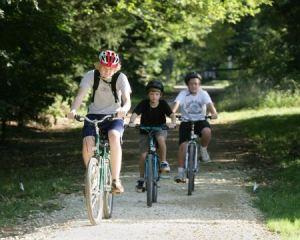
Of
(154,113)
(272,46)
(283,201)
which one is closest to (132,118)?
(154,113)

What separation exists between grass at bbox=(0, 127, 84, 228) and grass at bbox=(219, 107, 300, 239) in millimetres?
3309

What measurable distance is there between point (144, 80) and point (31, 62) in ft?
92.4

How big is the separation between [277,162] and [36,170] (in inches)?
211

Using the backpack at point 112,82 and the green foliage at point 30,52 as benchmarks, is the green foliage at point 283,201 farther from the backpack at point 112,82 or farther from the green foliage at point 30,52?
the green foliage at point 30,52

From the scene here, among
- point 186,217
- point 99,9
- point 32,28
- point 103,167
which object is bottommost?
point 186,217

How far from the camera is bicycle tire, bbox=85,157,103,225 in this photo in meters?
7.86

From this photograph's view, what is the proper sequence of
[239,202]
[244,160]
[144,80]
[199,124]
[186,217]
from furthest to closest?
[144,80], [244,160], [199,124], [239,202], [186,217]

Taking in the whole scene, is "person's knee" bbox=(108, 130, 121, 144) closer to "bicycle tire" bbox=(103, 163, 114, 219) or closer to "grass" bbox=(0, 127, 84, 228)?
"bicycle tire" bbox=(103, 163, 114, 219)

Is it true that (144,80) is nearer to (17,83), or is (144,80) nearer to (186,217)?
(17,83)

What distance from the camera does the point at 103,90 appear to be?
28.1ft

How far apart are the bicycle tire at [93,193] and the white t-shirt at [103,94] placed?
0.77 m

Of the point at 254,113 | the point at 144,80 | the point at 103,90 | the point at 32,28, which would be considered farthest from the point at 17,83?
the point at 144,80

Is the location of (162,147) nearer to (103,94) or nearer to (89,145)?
(103,94)

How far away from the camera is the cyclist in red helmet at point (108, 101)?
27.5 ft
